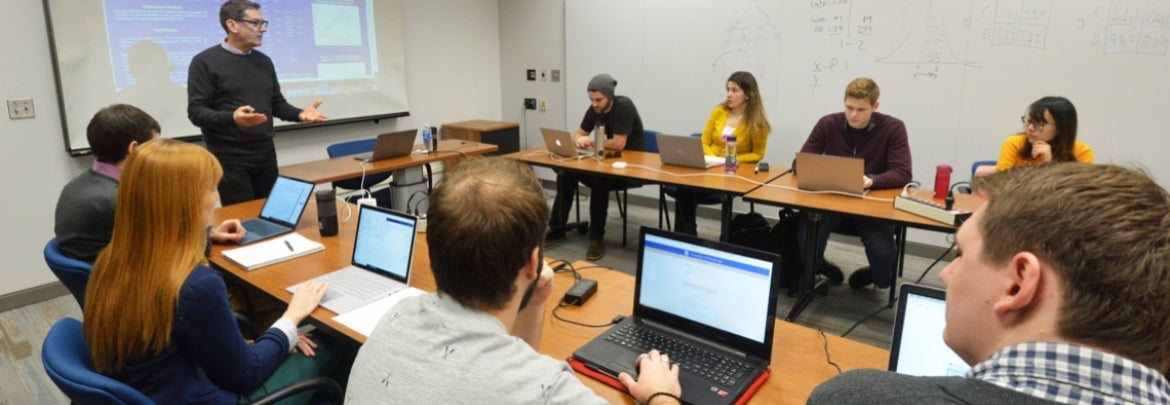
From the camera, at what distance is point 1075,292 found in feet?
2.19

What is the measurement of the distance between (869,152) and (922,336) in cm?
244

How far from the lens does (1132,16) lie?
3445 millimetres

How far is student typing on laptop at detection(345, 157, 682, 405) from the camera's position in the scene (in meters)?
0.99

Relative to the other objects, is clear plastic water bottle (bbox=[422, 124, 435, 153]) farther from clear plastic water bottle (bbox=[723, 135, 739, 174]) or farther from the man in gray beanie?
clear plastic water bottle (bbox=[723, 135, 739, 174])

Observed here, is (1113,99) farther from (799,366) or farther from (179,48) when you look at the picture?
(179,48)

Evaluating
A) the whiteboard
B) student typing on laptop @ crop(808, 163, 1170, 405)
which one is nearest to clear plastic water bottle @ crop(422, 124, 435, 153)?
the whiteboard

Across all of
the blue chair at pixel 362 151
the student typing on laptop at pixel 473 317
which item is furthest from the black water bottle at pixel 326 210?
the blue chair at pixel 362 151

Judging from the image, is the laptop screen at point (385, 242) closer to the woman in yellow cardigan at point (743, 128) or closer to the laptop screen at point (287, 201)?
the laptop screen at point (287, 201)

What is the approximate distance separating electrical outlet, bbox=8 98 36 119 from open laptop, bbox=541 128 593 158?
2.85m

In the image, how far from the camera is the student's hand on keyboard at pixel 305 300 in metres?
1.80

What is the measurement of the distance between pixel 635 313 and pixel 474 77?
196 inches

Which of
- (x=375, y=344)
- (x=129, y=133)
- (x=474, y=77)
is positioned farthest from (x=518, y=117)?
(x=375, y=344)

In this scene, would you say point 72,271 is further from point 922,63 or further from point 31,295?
point 922,63

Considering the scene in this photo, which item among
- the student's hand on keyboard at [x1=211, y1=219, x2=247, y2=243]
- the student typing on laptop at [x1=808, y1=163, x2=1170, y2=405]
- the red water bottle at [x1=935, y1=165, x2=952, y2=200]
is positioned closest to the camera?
the student typing on laptop at [x1=808, y1=163, x2=1170, y2=405]
